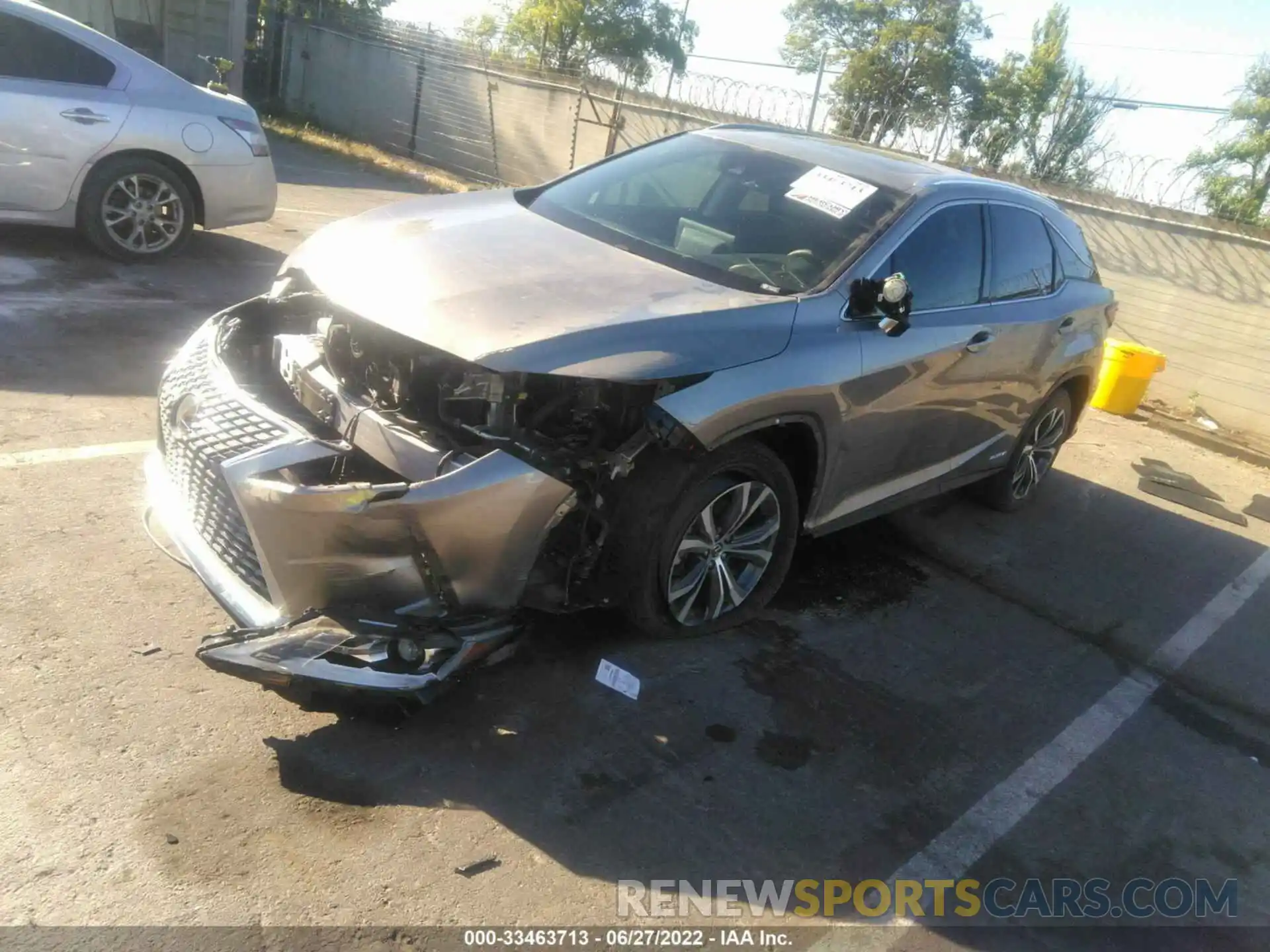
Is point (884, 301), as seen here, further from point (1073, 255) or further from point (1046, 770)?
point (1073, 255)

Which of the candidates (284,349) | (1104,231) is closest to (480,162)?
(1104,231)

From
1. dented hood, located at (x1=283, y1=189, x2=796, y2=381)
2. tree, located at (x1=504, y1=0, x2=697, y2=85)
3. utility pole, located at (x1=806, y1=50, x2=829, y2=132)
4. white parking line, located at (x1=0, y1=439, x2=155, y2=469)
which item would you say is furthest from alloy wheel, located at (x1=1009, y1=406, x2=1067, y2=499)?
tree, located at (x1=504, y1=0, x2=697, y2=85)

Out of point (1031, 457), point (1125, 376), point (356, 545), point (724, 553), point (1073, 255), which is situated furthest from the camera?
point (1125, 376)

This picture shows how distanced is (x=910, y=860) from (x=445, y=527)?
5.61 ft

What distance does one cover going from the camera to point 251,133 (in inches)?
310

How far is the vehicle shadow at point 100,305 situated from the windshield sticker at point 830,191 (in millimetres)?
3456

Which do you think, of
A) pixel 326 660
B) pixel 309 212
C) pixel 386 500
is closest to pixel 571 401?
pixel 386 500

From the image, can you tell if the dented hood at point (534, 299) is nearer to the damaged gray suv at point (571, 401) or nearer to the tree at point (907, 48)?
the damaged gray suv at point (571, 401)

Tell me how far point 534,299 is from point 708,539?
1.06 m

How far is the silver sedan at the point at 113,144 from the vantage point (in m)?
6.72

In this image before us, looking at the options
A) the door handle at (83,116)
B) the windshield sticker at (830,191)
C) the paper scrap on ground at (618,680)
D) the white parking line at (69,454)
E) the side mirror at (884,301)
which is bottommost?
the paper scrap on ground at (618,680)

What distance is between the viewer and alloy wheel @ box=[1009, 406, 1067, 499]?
5977 millimetres

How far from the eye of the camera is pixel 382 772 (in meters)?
2.98

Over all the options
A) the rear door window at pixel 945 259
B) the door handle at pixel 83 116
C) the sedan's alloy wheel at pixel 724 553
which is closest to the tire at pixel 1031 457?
the rear door window at pixel 945 259
